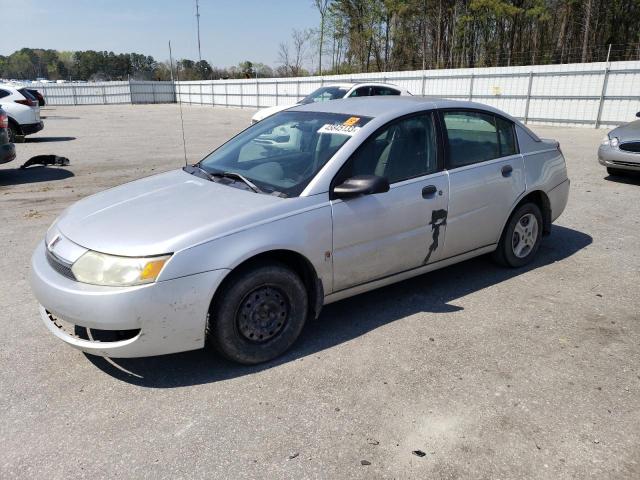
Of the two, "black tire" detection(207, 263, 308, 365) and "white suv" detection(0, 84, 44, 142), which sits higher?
"white suv" detection(0, 84, 44, 142)

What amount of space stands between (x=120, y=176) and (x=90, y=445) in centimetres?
850

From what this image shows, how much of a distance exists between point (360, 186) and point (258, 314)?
1.06 m

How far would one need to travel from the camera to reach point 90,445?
2.60 metres

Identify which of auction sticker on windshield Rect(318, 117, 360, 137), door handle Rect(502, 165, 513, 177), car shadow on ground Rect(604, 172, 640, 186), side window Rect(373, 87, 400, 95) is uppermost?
side window Rect(373, 87, 400, 95)

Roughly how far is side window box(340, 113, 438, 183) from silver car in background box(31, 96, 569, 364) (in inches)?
0.4

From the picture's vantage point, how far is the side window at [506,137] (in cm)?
471

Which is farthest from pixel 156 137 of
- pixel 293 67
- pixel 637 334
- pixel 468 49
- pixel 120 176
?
pixel 293 67

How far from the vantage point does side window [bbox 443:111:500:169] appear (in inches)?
167

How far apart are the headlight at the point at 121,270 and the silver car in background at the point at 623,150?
851 cm

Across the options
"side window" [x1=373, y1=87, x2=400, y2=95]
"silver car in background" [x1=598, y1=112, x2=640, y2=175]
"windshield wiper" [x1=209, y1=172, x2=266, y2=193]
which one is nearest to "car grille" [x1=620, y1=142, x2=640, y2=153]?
"silver car in background" [x1=598, y1=112, x2=640, y2=175]

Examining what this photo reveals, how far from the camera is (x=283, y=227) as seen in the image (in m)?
3.22

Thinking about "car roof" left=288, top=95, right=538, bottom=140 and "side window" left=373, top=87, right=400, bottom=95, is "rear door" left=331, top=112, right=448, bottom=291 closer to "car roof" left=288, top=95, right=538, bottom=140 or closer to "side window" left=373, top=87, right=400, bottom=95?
"car roof" left=288, top=95, right=538, bottom=140

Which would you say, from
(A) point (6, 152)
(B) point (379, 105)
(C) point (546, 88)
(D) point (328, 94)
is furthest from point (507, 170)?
(C) point (546, 88)

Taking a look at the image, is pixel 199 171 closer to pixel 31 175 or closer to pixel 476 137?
pixel 476 137
